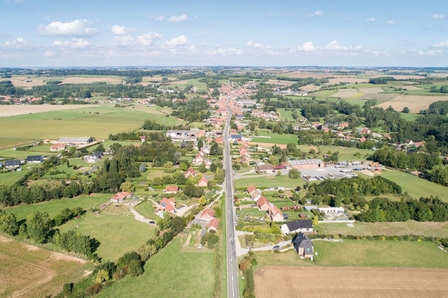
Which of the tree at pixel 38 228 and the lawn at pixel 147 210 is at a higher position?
the tree at pixel 38 228

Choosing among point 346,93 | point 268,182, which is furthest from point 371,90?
point 268,182

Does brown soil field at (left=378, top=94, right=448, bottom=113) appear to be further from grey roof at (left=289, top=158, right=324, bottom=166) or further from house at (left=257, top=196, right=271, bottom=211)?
house at (left=257, top=196, right=271, bottom=211)

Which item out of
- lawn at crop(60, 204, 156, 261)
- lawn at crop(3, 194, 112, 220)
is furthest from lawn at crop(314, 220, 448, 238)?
lawn at crop(3, 194, 112, 220)

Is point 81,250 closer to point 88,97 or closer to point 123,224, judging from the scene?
point 123,224

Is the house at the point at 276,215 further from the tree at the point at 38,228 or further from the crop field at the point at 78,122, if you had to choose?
the crop field at the point at 78,122

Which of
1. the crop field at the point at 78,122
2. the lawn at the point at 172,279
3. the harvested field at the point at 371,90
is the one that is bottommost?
the lawn at the point at 172,279

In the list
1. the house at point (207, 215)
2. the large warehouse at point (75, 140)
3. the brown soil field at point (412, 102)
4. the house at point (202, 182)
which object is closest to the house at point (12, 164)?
the large warehouse at point (75, 140)

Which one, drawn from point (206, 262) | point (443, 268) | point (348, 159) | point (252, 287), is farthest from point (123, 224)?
point (348, 159)
